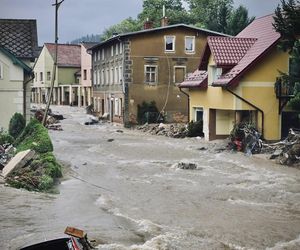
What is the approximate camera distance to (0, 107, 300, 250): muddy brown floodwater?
38.3 feet

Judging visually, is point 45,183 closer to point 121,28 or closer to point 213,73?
point 213,73

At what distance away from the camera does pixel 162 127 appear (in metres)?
38.2

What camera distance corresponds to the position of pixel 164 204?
1533cm

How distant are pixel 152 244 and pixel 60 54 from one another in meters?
66.1

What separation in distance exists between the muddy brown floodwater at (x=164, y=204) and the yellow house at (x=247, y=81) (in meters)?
3.24

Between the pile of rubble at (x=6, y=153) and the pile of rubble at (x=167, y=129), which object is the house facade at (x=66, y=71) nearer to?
the pile of rubble at (x=167, y=129)

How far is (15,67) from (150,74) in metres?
18.3

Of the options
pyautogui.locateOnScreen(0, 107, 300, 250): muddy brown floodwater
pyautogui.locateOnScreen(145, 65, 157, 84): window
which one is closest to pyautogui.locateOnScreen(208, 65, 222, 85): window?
pyautogui.locateOnScreen(0, 107, 300, 250): muddy brown floodwater

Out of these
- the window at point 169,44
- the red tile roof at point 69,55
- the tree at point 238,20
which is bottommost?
the window at point 169,44

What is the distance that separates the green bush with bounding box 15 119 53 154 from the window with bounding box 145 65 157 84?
64.1 feet

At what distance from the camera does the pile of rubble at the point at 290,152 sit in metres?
22.6

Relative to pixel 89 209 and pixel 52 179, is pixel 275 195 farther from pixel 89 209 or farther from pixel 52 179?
pixel 52 179

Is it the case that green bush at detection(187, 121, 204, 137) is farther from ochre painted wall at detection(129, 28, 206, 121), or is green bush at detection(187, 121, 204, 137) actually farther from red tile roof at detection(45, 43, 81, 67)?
red tile roof at detection(45, 43, 81, 67)

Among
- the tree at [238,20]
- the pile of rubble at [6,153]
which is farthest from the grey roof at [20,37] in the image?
the tree at [238,20]
